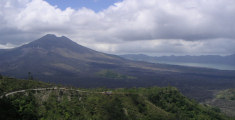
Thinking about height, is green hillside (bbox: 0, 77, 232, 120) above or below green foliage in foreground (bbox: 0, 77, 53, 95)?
below

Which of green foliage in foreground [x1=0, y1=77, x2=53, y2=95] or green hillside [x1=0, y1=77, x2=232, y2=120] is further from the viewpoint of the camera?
green foliage in foreground [x1=0, y1=77, x2=53, y2=95]

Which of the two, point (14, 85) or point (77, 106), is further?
point (77, 106)

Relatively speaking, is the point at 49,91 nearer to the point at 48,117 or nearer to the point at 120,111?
the point at 48,117

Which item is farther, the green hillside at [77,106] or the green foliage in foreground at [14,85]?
the green foliage in foreground at [14,85]

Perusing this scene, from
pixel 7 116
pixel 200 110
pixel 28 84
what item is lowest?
pixel 200 110

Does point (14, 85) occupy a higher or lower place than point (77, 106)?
higher

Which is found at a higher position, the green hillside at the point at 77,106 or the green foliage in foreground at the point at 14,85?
the green foliage in foreground at the point at 14,85

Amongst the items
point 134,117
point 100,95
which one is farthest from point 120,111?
point 100,95

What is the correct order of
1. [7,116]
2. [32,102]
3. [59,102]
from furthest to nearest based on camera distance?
[59,102]
[32,102]
[7,116]
